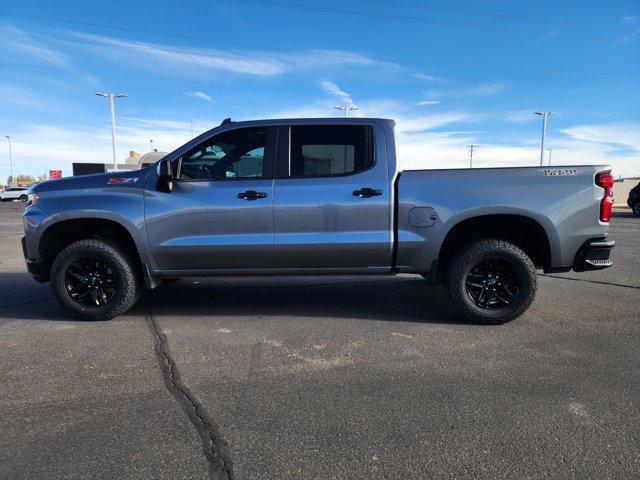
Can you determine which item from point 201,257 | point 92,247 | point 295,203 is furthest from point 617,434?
point 92,247

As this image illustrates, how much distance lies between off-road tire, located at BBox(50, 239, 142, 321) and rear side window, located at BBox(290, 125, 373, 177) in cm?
195

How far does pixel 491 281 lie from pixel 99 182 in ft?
13.4

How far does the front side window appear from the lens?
484 cm

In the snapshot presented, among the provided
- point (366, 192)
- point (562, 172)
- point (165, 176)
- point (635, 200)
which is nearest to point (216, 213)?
point (165, 176)

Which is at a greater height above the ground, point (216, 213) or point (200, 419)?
point (216, 213)

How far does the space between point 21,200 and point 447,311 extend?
5410cm

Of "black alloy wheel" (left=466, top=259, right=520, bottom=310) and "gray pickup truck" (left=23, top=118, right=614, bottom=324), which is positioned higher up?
"gray pickup truck" (left=23, top=118, right=614, bottom=324)

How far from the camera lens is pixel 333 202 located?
4.67 metres

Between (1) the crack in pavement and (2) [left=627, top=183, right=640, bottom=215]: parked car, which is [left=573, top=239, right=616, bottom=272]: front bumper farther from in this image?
(2) [left=627, top=183, right=640, bottom=215]: parked car

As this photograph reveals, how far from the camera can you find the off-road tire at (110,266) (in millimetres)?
4809

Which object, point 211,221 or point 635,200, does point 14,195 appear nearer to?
point 635,200

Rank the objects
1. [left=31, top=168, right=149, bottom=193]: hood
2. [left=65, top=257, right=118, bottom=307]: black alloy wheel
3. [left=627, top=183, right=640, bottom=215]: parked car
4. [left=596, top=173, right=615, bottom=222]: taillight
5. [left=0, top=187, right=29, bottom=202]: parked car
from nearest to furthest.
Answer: [left=596, top=173, right=615, bottom=222]: taillight < [left=31, top=168, right=149, bottom=193]: hood < [left=65, top=257, right=118, bottom=307]: black alloy wheel < [left=627, top=183, right=640, bottom=215]: parked car < [left=0, top=187, right=29, bottom=202]: parked car

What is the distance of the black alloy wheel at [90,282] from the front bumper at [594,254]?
468 cm

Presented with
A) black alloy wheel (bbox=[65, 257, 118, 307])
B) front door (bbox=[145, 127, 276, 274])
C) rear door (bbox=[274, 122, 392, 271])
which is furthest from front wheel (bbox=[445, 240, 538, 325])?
black alloy wheel (bbox=[65, 257, 118, 307])
